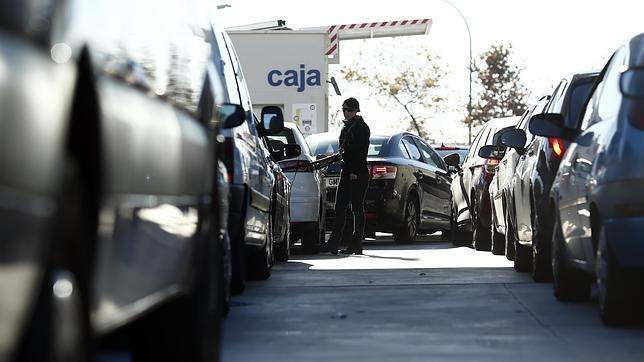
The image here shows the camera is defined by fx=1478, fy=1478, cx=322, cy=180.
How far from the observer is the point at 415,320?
882 cm

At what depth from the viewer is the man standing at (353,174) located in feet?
55.5

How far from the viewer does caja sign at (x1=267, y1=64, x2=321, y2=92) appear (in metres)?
32.2

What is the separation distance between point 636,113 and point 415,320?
1.92 metres

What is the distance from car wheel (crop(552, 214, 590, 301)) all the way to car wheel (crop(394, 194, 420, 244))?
9773mm

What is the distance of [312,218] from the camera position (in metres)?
16.7

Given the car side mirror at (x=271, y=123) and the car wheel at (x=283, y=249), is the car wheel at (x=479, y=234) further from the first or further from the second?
the car side mirror at (x=271, y=123)

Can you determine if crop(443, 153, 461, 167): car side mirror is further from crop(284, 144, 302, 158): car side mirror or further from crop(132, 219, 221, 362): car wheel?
crop(132, 219, 221, 362): car wheel

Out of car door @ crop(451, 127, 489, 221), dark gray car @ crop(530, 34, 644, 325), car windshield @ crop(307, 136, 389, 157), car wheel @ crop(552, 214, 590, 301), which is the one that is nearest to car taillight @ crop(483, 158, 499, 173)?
car door @ crop(451, 127, 489, 221)

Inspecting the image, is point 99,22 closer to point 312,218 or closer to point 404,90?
point 312,218

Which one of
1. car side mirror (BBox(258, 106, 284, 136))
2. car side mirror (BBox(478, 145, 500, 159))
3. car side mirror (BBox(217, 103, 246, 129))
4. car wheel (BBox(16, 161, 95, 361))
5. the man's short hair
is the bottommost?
car side mirror (BBox(478, 145, 500, 159))

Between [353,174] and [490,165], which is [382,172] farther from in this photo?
[490,165]

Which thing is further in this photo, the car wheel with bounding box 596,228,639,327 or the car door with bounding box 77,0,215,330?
the car wheel with bounding box 596,228,639,327

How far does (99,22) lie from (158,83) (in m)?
1.03

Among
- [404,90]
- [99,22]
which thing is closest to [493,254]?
[99,22]
